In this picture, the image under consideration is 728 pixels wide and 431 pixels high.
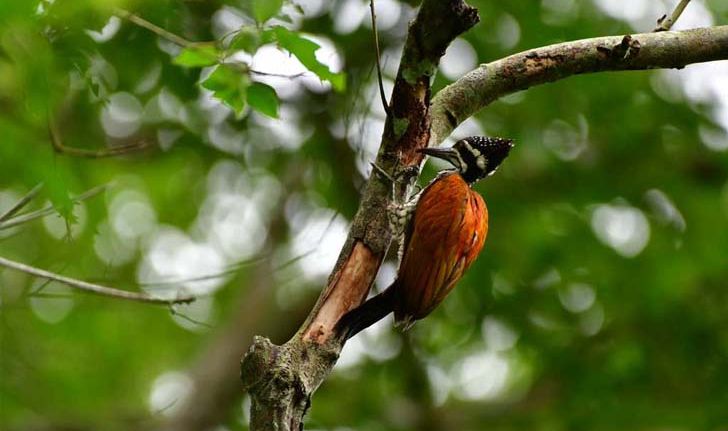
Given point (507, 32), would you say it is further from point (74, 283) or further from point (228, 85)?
point (74, 283)

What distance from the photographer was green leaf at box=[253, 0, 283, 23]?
3402 millimetres

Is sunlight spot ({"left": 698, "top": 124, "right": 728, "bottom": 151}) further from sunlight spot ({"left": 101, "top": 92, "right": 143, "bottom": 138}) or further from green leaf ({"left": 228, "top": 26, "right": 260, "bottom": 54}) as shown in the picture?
green leaf ({"left": 228, "top": 26, "right": 260, "bottom": 54})

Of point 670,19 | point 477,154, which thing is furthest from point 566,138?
point 670,19

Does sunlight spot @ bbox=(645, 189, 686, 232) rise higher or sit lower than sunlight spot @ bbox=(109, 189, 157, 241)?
lower

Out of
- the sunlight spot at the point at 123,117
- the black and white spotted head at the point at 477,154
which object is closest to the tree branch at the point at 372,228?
the black and white spotted head at the point at 477,154

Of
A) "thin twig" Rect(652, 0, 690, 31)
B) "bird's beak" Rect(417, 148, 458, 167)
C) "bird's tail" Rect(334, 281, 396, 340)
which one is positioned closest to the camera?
"bird's tail" Rect(334, 281, 396, 340)

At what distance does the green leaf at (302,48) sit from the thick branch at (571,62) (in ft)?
1.34

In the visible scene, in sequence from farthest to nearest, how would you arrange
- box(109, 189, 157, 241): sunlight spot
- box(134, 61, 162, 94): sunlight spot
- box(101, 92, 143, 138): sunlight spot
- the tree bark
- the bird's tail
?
box(109, 189, 157, 241): sunlight spot
box(101, 92, 143, 138): sunlight spot
box(134, 61, 162, 94): sunlight spot
the bird's tail
the tree bark

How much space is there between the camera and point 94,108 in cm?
710

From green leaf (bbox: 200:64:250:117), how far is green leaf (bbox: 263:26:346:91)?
0.66 ft

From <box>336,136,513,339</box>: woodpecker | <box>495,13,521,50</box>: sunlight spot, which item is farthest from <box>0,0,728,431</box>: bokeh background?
<box>336,136,513,339</box>: woodpecker

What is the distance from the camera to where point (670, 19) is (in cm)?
376

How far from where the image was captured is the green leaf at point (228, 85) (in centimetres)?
352

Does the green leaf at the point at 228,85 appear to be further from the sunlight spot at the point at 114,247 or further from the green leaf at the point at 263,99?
the sunlight spot at the point at 114,247
